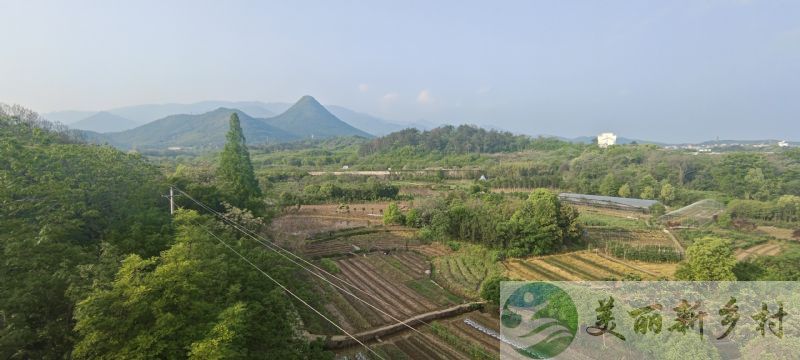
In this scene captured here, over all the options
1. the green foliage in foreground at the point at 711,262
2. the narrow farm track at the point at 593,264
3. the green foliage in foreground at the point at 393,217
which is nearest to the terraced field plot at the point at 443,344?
the green foliage in foreground at the point at 711,262

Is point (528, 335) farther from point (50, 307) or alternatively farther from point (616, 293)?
point (50, 307)

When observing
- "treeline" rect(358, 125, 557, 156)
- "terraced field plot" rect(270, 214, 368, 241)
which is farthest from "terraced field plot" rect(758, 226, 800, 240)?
"treeline" rect(358, 125, 557, 156)

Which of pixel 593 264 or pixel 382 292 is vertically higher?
pixel 593 264

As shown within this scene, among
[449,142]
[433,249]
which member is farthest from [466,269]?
[449,142]

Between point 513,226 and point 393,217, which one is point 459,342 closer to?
point 513,226

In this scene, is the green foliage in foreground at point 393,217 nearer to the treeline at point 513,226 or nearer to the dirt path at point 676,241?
the treeline at point 513,226
